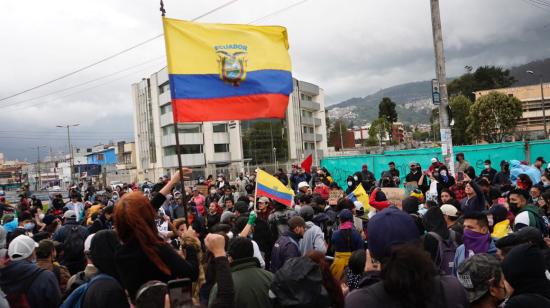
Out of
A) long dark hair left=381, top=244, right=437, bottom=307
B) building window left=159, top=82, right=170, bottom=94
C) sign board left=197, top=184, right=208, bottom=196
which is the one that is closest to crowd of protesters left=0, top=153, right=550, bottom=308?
long dark hair left=381, top=244, right=437, bottom=307

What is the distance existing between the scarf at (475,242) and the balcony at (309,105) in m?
72.2

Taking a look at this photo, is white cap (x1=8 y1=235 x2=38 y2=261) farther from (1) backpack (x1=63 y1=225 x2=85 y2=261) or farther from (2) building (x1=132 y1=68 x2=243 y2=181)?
(2) building (x1=132 y1=68 x2=243 y2=181)

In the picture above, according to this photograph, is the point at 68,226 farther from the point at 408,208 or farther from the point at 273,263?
the point at 408,208

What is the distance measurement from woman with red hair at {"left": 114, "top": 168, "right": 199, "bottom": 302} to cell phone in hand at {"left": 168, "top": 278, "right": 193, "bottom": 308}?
283mm

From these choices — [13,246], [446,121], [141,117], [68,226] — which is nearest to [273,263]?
[13,246]

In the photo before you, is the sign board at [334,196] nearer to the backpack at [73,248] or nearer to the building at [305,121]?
the backpack at [73,248]

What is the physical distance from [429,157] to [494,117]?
1832 inches

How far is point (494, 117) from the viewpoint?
58656mm

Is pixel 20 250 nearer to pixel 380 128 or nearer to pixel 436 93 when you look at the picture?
pixel 436 93

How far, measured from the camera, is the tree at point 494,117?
5828 cm

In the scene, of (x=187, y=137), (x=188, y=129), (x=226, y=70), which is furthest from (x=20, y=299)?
(x=188, y=129)

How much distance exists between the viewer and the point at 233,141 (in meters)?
65.0

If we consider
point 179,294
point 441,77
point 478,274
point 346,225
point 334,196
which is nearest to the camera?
point 179,294

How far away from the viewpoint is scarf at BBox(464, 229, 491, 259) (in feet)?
16.1
